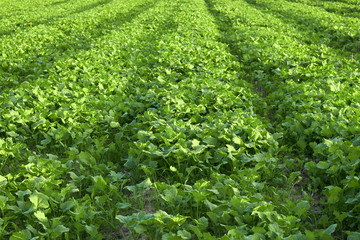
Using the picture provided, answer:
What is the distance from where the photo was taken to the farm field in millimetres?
3176

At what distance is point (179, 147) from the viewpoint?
13.5ft

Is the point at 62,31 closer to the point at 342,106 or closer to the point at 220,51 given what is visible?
the point at 220,51

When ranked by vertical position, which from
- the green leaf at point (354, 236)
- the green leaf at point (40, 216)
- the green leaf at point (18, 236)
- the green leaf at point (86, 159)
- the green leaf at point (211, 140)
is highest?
the green leaf at point (354, 236)

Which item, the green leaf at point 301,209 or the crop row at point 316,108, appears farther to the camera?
the crop row at point 316,108

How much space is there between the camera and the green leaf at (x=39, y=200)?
3.14m

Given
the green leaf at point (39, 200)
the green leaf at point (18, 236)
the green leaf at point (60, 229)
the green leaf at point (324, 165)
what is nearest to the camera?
the green leaf at point (18, 236)

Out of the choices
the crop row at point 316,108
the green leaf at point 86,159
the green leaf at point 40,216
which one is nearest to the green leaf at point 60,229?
the green leaf at point 40,216

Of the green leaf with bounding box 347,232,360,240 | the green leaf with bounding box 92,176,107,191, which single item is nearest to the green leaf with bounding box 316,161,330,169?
the green leaf with bounding box 347,232,360,240

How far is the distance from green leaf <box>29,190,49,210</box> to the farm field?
0.01 m

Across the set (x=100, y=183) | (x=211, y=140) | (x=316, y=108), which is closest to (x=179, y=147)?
(x=211, y=140)

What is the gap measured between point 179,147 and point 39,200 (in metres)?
1.78

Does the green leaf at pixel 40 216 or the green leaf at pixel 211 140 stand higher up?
the green leaf at pixel 211 140

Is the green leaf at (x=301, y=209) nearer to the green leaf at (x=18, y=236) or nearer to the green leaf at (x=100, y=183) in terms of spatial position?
the green leaf at (x=100, y=183)

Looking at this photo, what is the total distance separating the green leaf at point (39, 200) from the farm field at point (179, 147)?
0.03ft
